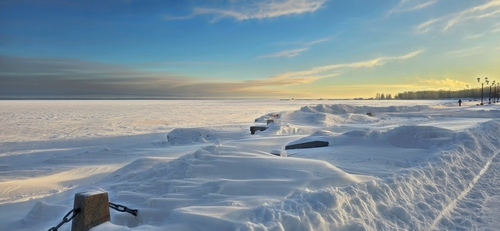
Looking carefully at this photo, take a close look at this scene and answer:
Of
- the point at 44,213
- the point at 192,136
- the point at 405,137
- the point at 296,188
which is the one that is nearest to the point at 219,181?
the point at 296,188

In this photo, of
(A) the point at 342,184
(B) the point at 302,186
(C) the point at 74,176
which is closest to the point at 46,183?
(C) the point at 74,176

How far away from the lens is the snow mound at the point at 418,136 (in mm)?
8758

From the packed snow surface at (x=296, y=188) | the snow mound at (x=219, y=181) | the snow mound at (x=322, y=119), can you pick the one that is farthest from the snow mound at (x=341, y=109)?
the snow mound at (x=219, y=181)

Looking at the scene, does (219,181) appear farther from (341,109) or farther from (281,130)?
(341,109)

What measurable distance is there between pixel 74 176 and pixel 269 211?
6.52 m

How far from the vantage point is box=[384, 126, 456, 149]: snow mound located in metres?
8.76

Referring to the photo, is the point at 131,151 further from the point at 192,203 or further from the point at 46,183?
the point at 192,203

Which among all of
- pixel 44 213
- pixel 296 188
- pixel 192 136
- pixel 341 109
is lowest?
pixel 192 136

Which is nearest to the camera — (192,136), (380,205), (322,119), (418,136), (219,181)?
(380,205)

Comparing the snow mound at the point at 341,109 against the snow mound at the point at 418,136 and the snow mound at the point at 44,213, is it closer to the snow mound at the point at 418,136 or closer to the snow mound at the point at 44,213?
the snow mound at the point at 418,136

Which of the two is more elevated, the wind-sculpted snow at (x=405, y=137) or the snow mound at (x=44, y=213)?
the wind-sculpted snow at (x=405, y=137)

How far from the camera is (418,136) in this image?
30.1 feet

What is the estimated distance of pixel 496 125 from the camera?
Result: 12.0 metres

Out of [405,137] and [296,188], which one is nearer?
[296,188]
